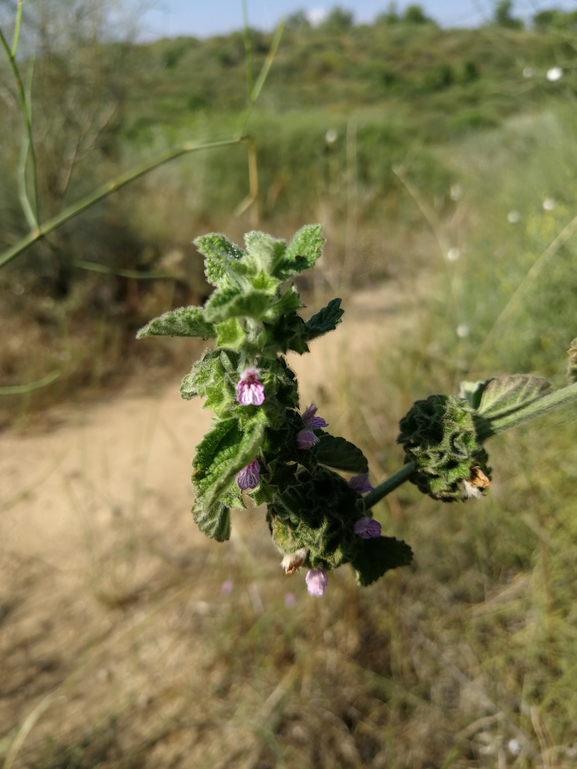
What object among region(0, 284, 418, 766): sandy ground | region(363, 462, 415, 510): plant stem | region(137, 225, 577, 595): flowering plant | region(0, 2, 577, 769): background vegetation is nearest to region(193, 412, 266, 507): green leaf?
region(137, 225, 577, 595): flowering plant

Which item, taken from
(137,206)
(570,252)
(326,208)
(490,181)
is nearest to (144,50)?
(137,206)

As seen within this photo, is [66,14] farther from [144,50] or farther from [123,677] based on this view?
[123,677]

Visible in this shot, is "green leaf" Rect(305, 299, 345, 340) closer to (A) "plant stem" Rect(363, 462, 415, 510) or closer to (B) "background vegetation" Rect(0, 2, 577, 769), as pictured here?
(A) "plant stem" Rect(363, 462, 415, 510)

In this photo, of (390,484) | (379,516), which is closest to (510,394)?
(390,484)

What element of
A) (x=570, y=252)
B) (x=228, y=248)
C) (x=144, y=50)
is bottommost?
(x=570, y=252)

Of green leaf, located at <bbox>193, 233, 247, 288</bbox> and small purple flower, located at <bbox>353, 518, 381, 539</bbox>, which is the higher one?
green leaf, located at <bbox>193, 233, 247, 288</bbox>

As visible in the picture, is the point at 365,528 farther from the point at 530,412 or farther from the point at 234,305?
the point at 234,305
